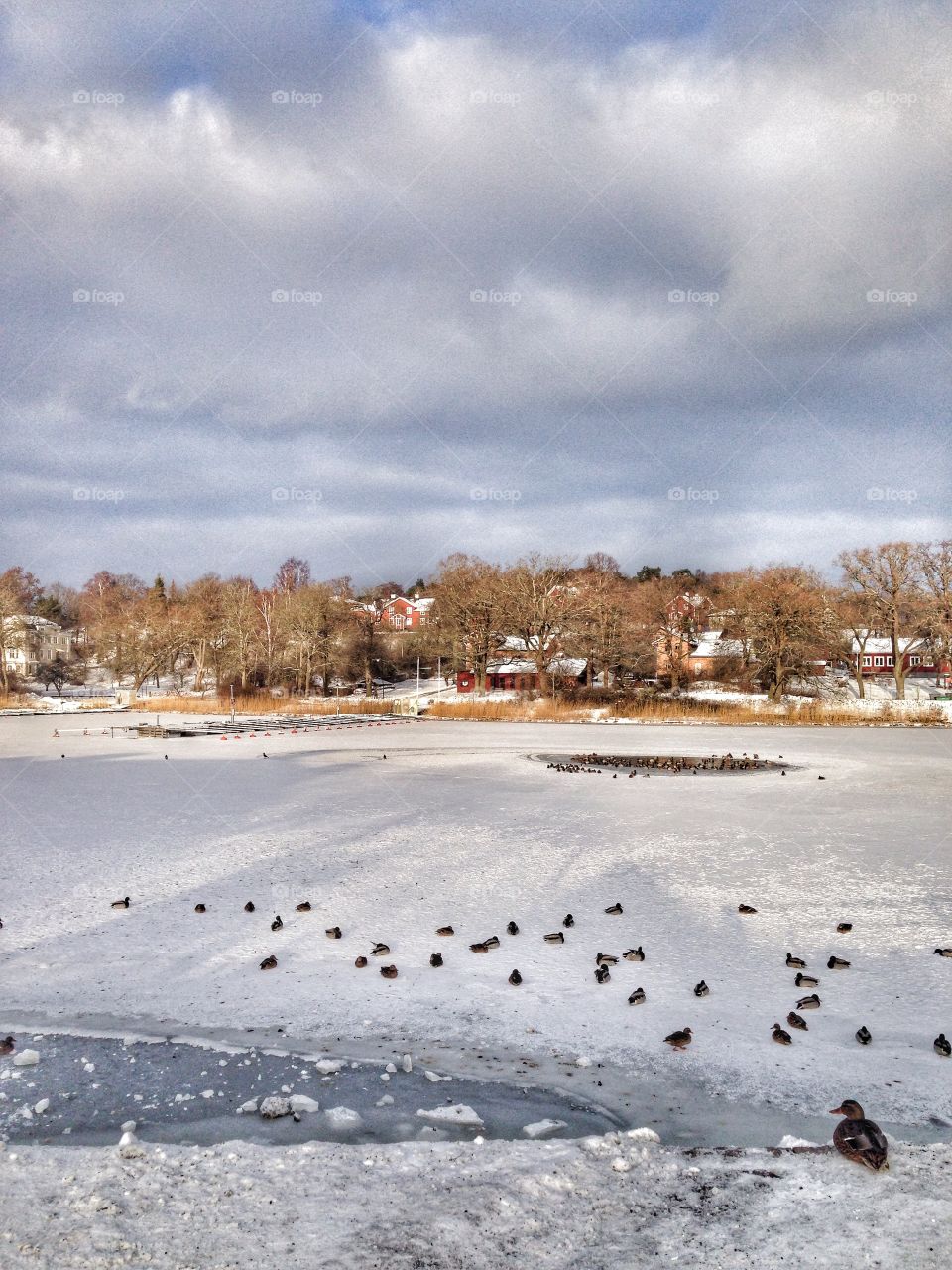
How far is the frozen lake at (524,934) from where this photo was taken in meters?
5.21

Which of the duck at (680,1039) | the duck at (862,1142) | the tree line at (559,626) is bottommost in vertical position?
the duck at (680,1039)

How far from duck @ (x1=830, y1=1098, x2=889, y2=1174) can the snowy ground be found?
11 centimetres

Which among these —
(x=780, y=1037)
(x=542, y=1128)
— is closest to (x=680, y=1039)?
(x=780, y=1037)

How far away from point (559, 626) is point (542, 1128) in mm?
53598

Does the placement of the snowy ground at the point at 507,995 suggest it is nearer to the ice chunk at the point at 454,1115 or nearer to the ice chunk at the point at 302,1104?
the ice chunk at the point at 454,1115

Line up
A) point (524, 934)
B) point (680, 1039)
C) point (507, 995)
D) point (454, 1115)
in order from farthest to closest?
point (524, 934) < point (507, 995) < point (680, 1039) < point (454, 1115)

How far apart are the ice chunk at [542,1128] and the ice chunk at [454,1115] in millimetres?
230

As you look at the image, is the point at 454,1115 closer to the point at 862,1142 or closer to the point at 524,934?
the point at 862,1142

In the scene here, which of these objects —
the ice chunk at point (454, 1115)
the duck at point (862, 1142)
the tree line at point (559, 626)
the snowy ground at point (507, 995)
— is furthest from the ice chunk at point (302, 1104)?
the tree line at point (559, 626)

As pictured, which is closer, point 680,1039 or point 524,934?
point 680,1039

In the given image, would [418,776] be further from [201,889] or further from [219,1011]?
[219,1011]

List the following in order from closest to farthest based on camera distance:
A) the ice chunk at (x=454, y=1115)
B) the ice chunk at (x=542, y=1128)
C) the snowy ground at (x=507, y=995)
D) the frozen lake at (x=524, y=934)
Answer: the snowy ground at (x=507, y=995)
the ice chunk at (x=542, y=1128)
the ice chunk at (x=454, y=1115)
the frozen lake at (x=524, y=934)

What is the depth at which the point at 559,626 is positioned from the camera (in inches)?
2275

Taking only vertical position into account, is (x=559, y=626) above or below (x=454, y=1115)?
above
